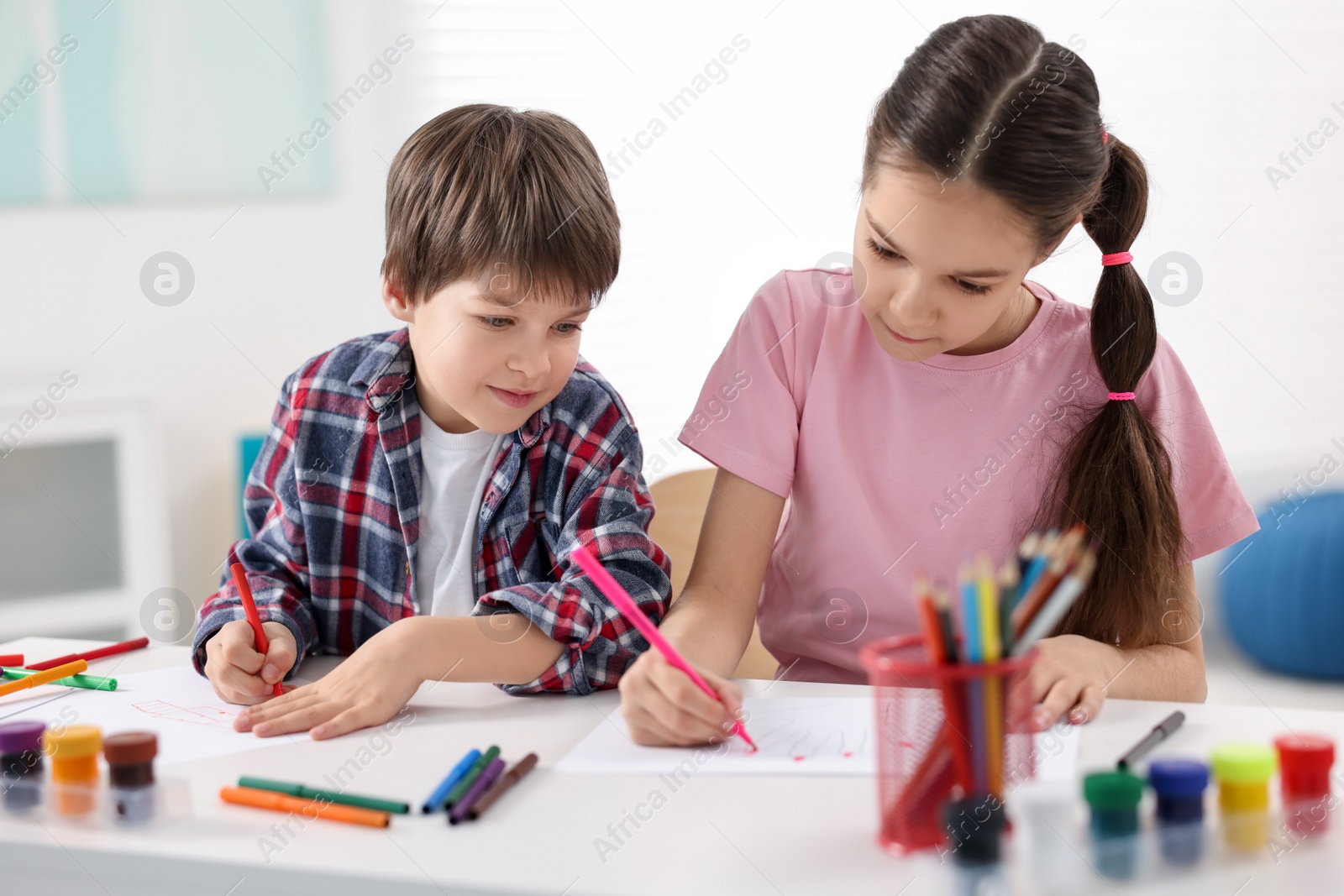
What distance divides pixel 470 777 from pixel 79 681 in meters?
0.45

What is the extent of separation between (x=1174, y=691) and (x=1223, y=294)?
146 centimetres

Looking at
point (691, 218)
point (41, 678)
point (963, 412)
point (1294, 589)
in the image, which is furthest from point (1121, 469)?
point (691, 218)

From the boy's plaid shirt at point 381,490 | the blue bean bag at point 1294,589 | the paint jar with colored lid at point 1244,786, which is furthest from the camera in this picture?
the blue bean bag at point 1294,589

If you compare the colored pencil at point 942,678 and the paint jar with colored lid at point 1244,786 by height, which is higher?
the colored pencil at point 942,678

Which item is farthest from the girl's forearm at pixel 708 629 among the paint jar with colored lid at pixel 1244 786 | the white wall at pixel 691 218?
the white wall at pixel 691 218

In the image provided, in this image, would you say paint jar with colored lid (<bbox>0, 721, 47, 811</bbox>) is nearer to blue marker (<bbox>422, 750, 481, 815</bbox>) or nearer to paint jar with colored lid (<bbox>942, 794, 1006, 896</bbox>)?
blue marker (<bbox>422, 750, 481, 815</bbox>)

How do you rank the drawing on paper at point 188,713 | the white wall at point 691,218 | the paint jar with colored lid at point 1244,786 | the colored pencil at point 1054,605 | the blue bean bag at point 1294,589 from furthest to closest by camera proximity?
the white wall at point 691,218 < the blue bean bag at point 1294,589 < the drawing on paper at point 188,713 < the paint jar with colored lid at point 1244,786 < the colored pencil at point 1054,605

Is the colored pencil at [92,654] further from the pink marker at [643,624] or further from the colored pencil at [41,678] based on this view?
the pink marker at [643,624]

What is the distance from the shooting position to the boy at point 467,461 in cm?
100

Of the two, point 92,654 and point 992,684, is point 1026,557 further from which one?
point 92,654

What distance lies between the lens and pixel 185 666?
107 centimetres

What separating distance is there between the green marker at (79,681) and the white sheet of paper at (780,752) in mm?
437

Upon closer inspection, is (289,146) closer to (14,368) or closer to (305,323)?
(305,323)

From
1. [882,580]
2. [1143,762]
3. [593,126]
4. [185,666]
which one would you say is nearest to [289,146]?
[593,126]
